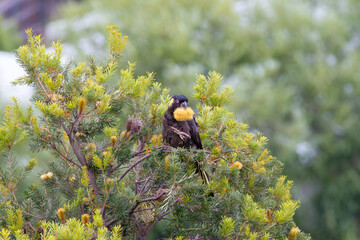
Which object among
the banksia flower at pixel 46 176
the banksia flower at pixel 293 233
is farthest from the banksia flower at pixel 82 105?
the banksia flower at pixel 293 233

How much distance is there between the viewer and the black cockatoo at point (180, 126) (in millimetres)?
2057

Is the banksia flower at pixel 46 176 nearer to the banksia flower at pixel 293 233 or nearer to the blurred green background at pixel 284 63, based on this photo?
the banksia flower at pixel 293 233

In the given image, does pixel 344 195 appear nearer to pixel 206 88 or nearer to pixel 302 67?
pixel 302 67

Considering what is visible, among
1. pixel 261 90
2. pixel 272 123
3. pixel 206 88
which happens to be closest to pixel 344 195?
pixel 272 123

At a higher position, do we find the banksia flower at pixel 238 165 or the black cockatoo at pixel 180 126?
the black cockatoo at pixel 180 126

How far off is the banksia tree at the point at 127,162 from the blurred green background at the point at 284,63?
8.51 meters

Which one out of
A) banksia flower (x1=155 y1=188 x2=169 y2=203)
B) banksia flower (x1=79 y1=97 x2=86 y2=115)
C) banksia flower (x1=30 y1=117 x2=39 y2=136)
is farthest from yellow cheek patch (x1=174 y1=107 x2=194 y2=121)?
banksia flower (x1=30 y1=117 x2=39 y2=136)

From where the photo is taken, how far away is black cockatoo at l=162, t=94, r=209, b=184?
2057 millimetres

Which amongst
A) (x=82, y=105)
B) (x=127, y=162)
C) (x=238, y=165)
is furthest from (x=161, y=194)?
(x=82, y=105)

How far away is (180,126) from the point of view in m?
2.25

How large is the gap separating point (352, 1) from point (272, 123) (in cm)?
542

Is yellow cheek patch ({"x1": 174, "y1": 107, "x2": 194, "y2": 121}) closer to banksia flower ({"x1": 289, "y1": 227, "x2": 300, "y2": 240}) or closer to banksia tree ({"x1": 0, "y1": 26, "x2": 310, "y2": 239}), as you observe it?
banksia tree ({"x1": 0, "y1": 26, "x2": 310, "y2": 239})

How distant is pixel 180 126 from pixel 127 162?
1.44 feet

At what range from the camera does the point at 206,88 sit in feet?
6.67
